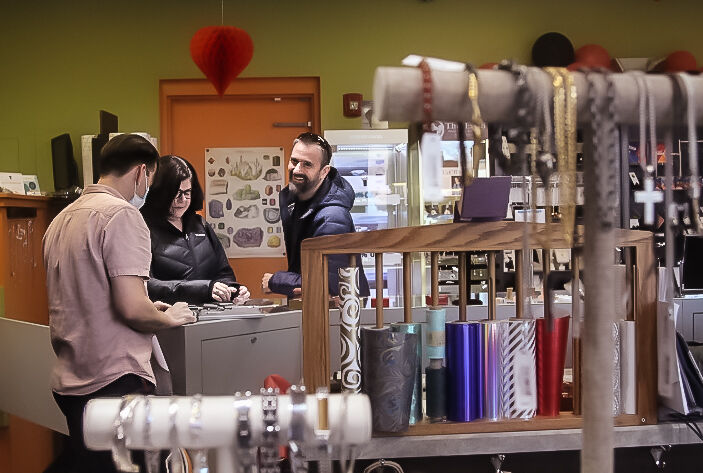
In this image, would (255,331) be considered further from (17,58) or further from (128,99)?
(17,58)

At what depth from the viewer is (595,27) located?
565 centimetres

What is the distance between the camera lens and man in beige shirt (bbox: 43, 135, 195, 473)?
1.95 metres

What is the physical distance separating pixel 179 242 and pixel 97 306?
3.98 feet

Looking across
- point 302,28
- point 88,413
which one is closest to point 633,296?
point 88,413

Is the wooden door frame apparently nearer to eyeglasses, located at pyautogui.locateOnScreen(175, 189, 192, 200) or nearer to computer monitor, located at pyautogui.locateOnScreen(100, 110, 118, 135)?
computer monitor, located at pyautogui.locateOnScreen(100, 110, 118, 135)

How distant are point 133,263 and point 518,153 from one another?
4.56 feet

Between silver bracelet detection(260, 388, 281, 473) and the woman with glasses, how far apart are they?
2170mm

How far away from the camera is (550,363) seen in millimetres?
1526

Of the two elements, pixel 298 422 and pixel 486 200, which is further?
pixel 486 200

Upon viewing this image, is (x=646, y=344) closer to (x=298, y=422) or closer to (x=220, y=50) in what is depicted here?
(x=298, y=422)

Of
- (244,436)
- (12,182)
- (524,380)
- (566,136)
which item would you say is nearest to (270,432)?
(244,436)

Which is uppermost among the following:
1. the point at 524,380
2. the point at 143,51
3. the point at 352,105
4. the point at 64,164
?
the point at 143,51

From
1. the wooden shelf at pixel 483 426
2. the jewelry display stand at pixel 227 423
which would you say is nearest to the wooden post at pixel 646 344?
the wooden shelf at pixel 483 426

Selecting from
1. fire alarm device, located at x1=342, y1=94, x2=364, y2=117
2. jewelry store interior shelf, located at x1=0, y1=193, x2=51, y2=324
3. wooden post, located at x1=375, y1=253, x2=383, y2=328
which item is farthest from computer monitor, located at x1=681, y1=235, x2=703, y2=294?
jewelry store interior shelf, located at x1=0, y1=193, x2=51, y2=324
